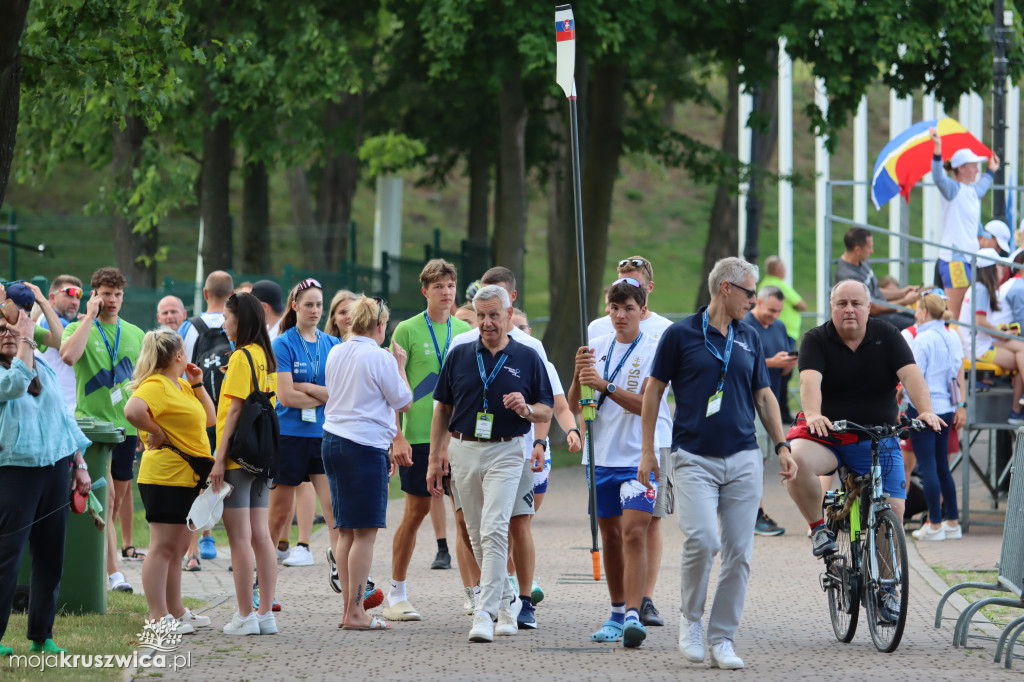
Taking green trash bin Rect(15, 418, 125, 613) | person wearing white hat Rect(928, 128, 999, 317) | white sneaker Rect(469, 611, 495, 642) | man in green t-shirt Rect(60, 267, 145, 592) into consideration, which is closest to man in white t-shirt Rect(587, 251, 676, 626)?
white sneaker Rect(469, 611, 495, 642)

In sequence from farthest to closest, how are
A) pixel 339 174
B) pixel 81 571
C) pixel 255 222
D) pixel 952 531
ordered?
pixel 339 174 → pixel 255 222 → pixel 952 531 → pixel 81 571

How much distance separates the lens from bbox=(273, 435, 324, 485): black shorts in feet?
30.3

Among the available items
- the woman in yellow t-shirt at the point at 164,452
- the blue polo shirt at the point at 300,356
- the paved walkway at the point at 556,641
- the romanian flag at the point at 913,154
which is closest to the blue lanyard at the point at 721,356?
the paved walkway at the point at 556,641

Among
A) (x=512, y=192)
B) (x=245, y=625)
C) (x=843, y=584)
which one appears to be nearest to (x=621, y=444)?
(x=843, y=584)

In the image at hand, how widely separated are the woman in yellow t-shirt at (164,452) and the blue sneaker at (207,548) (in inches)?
124

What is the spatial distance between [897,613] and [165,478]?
3931 millimetres

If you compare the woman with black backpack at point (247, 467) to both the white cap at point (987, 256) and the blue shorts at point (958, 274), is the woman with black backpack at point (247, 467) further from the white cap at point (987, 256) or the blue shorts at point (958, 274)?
the blue shorts at point (958, 274)

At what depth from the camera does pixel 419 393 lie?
8.70 m

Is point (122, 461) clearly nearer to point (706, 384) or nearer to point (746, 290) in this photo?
point (706, 384)

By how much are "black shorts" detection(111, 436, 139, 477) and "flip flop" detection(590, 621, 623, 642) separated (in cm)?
395

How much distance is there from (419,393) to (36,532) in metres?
2.64

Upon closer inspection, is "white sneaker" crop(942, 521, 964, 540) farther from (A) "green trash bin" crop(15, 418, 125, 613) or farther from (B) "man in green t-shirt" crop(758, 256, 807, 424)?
(A) "green trash bin" crop(15, 418, 125, 613)

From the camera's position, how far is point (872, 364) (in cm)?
775

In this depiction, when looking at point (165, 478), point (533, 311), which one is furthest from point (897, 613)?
point (533, 311)
